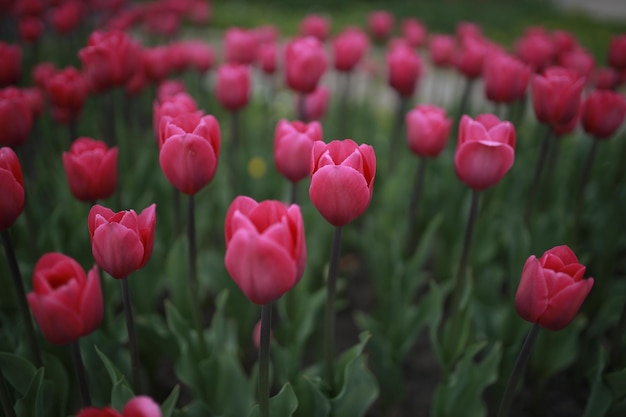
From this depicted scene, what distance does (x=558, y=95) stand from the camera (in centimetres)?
149

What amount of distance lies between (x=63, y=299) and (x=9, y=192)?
0.26m

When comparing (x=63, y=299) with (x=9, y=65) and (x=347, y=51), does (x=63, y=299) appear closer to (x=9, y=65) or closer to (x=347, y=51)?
(x=9, y=65)

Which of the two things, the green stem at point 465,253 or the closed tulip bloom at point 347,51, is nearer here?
the green stem at point 465,253

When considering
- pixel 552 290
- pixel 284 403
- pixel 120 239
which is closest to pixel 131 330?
pixel 120 239

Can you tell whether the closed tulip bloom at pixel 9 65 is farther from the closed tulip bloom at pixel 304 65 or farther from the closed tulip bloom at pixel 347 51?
the closed tulip bloom at pixel 347 51

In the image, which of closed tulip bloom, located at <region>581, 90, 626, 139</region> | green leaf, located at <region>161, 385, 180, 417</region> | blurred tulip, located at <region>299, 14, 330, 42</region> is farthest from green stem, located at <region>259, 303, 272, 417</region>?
blurred tulip, located at <region>299, 14, 330, 42</region>

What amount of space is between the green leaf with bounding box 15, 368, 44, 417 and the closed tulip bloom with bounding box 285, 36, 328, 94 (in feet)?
4.00

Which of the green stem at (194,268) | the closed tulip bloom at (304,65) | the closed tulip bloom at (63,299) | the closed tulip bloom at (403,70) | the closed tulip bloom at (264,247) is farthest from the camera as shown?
the closed tulip bloom at (403,70)

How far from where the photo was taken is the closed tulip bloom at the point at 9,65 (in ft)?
6.50

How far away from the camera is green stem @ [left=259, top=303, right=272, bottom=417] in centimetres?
95

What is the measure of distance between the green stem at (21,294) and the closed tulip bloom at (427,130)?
3.77 feet

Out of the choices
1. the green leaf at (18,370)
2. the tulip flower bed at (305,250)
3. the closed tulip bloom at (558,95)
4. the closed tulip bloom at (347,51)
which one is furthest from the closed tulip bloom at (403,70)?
the green leaf at (18,370)

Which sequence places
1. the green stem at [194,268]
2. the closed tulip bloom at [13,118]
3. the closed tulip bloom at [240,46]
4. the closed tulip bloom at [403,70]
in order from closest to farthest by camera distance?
the green stem at [194,268] < the closed tulip bloom at [13,118] < the closed tulip bloom at [403,70] < the closed tulip bloom at [240,46]

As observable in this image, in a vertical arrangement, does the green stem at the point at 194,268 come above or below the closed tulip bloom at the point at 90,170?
below
